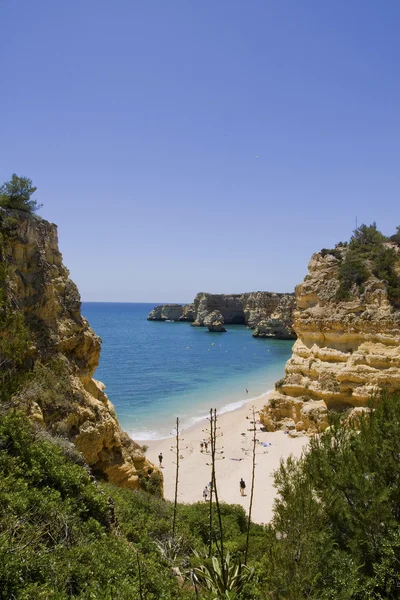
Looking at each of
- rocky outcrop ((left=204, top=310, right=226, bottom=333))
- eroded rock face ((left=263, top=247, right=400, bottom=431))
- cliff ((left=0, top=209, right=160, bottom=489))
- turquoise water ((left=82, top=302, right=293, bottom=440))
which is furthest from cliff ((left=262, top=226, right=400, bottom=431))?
rocky outcrop ((left=204, top=310, right=226, bottom=333))

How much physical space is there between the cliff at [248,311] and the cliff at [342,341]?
68.3m

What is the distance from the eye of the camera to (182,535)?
9.29 metres

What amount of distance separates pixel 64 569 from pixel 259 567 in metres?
4.91

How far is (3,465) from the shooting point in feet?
22.0

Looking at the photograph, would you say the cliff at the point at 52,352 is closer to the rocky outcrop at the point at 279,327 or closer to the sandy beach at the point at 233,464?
the sandy beach at the point at 233,464

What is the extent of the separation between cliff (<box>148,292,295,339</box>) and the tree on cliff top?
83639 millimetres

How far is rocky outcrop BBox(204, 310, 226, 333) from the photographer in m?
103

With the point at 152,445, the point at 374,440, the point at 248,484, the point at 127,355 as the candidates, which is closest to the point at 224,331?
the point at 127,355

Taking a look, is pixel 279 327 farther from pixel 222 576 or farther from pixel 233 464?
pixel 222 576

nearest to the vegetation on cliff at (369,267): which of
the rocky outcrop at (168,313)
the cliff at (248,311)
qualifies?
the cliff at (248,311)

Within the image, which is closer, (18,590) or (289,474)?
(18,590)

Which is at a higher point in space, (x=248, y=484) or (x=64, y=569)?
(x=64, y=569)

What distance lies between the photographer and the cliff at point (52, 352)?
30.6ft

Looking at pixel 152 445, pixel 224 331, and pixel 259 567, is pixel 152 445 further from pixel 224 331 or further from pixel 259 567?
pixel 224 331
